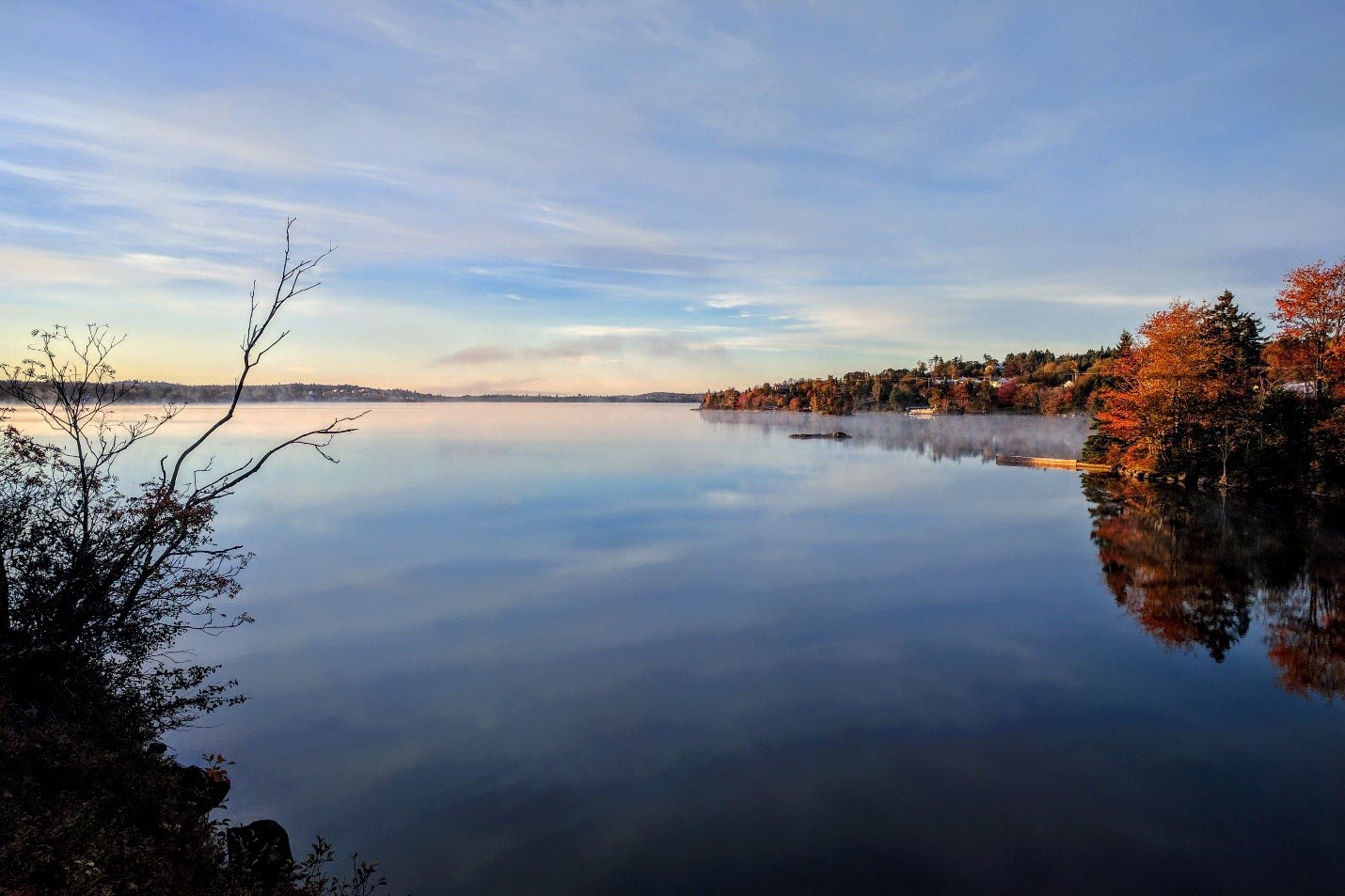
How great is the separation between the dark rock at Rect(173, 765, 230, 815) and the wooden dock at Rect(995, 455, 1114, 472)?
58.2 meters

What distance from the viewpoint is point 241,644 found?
18.0 metres

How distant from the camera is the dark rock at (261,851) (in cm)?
868

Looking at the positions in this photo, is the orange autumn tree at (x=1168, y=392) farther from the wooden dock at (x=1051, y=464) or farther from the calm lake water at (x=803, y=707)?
the calm lake water at (x=803, y=707)

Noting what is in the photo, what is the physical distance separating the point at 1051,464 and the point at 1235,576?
3703cm

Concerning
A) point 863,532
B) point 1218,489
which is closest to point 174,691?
point 863,532

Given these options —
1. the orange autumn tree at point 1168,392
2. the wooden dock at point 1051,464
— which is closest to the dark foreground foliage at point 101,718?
the orange autumn tree at point 1168,392

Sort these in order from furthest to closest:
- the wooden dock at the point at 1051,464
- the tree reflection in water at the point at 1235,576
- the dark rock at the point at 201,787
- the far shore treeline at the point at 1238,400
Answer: the wooden dock at the point at 1051,464 → the far shore treeline at the point at 1238,400 → the tree reflection in water at the point at 1235,576 → the dark rock at the point at 201,787

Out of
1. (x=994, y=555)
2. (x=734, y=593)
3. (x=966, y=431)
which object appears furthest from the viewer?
(x=966, y=431)

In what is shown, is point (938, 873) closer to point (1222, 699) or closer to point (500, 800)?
point (500, 800)

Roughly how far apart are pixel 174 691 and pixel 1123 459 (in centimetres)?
5552

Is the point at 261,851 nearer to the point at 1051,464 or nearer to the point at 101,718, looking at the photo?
the point at 101,718

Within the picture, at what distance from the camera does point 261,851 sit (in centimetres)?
878

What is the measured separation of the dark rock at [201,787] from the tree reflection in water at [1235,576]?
20644mm

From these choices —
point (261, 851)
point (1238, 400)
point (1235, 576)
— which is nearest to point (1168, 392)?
point (1238, 400)
